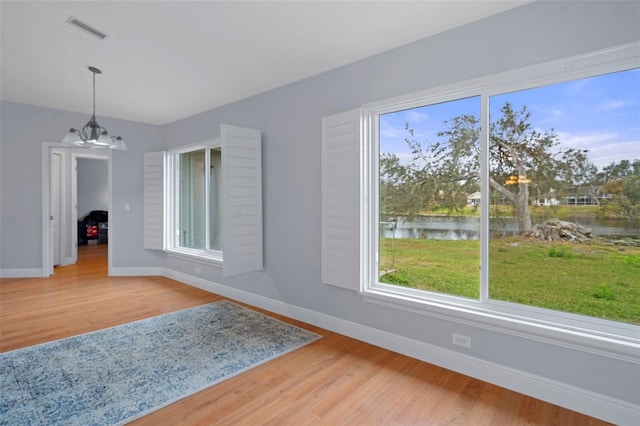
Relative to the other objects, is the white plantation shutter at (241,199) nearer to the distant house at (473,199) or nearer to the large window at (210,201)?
the large window at (210,201)

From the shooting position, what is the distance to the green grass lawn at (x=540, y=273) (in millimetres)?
1936

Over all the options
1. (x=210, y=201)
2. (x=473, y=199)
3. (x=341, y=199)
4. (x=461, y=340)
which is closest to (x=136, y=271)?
(x=210, y=201)

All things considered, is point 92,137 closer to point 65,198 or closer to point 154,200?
point 154,200

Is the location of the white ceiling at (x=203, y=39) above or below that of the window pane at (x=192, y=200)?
above

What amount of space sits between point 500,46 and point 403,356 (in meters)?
2.48

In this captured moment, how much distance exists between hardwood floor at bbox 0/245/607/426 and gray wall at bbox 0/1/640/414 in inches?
9.0

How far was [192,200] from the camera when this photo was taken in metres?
5.13

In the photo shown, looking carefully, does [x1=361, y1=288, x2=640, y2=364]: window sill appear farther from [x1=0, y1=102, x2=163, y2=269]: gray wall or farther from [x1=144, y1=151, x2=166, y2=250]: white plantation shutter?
[x1=0, y1=102, x2=163, y2=269]: gray wall

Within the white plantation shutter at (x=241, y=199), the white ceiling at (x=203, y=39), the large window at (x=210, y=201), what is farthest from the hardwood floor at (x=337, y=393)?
the white ceiling at (x=203, y=39)

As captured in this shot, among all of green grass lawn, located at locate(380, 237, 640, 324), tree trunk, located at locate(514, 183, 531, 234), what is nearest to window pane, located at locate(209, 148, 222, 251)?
green grass lawn, located at locate(380, 237, 640, 324)

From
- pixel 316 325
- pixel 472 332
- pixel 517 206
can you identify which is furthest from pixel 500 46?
pixel 316 325

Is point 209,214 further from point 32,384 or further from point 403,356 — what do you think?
point 403,356

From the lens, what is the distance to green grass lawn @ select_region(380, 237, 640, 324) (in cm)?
194

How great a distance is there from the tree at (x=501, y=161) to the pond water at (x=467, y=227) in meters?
0.11
